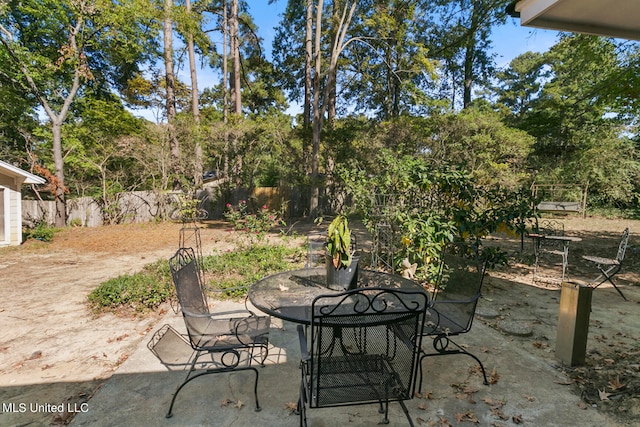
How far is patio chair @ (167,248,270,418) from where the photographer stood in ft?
6.35

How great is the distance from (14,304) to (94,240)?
5121mm

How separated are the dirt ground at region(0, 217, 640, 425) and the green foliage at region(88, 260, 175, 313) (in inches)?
6.1

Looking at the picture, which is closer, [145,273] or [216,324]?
[216,324]

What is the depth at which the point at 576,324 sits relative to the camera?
7.93ft

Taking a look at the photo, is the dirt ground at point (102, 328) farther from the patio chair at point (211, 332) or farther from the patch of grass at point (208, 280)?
the patio chair at point (211, 332)

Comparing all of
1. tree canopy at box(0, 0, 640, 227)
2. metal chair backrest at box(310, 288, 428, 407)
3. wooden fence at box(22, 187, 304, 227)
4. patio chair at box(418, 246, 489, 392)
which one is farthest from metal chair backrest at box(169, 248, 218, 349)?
wooden fence at box(22, 187, 304, 227)

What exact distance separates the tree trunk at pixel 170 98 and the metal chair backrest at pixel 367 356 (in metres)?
11.8

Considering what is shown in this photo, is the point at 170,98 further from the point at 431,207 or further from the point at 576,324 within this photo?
the point at 576,324

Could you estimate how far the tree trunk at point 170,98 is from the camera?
1147cm

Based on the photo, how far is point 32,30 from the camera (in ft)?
38.0

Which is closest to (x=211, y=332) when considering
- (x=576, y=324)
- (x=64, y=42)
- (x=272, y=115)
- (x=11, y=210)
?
(x=576, y=324)

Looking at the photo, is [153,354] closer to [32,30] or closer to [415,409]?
[415,409]

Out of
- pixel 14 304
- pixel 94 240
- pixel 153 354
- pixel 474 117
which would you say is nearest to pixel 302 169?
pixel 474 117

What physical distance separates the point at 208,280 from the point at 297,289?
104 inches
